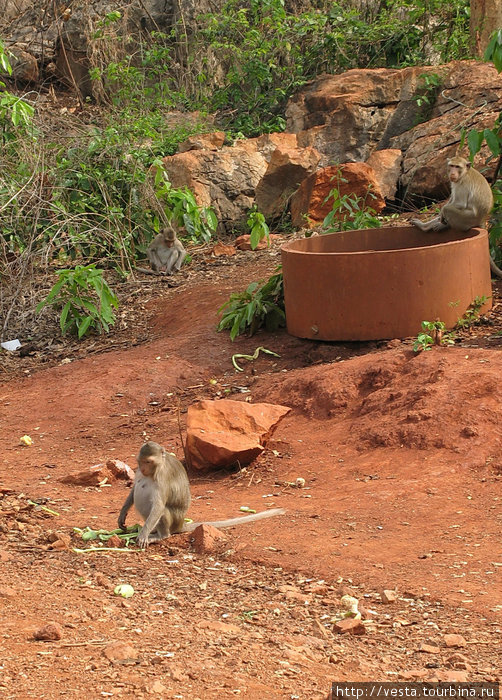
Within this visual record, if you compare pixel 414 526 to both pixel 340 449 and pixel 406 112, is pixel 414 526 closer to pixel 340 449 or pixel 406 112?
pixel 340 449

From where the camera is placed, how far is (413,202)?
1383cm

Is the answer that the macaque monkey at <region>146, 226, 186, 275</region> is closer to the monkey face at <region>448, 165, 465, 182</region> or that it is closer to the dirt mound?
the monkey face at <region>448, 165, 465, 182</region>

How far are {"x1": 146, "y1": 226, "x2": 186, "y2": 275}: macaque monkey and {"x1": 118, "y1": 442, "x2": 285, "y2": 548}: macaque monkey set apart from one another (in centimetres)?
800

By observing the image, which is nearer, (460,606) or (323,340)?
(460,606)

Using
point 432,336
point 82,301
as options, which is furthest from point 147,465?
point 82,301

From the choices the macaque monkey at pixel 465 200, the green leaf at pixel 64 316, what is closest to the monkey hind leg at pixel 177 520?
the macaque monkey at pixel 465 200

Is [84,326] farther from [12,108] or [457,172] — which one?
[457,172]

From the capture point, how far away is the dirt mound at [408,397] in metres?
6.96

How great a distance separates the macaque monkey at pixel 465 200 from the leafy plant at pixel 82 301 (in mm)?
4175

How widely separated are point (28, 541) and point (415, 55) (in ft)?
51.1

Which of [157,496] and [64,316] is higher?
[157,496]

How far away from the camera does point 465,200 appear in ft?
32.7

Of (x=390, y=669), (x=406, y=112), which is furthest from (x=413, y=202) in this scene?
(x=390, y=669)

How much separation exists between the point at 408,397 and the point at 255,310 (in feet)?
10.3
